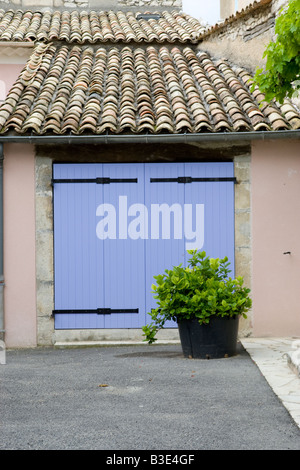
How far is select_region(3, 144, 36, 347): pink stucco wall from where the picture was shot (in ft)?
35.6

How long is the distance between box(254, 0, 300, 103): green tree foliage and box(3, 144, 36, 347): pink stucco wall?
420 cm

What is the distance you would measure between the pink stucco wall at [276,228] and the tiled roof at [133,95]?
0.58 m

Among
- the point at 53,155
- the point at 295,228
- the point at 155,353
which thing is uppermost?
the point at 53,155

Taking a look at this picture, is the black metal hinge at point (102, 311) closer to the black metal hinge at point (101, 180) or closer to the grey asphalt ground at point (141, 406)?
the grey asphalt ground at point (141, 406)

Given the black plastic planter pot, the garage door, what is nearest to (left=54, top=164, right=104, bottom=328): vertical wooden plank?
the garage door

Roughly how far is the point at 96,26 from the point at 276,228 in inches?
260

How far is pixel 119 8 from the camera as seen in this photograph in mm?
17406

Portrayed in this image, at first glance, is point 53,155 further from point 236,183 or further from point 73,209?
point 236,183

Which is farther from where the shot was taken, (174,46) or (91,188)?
(174,46)

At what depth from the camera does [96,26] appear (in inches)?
604

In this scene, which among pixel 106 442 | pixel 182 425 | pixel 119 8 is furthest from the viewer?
pixel 119 8

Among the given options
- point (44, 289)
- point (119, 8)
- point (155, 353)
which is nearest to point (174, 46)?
point (119, 8)

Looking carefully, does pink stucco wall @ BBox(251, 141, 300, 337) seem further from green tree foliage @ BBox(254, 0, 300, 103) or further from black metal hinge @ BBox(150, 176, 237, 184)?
green tree foliage @ BBox(254, 0, 300, 103)

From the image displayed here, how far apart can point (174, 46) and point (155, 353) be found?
6.81 m
